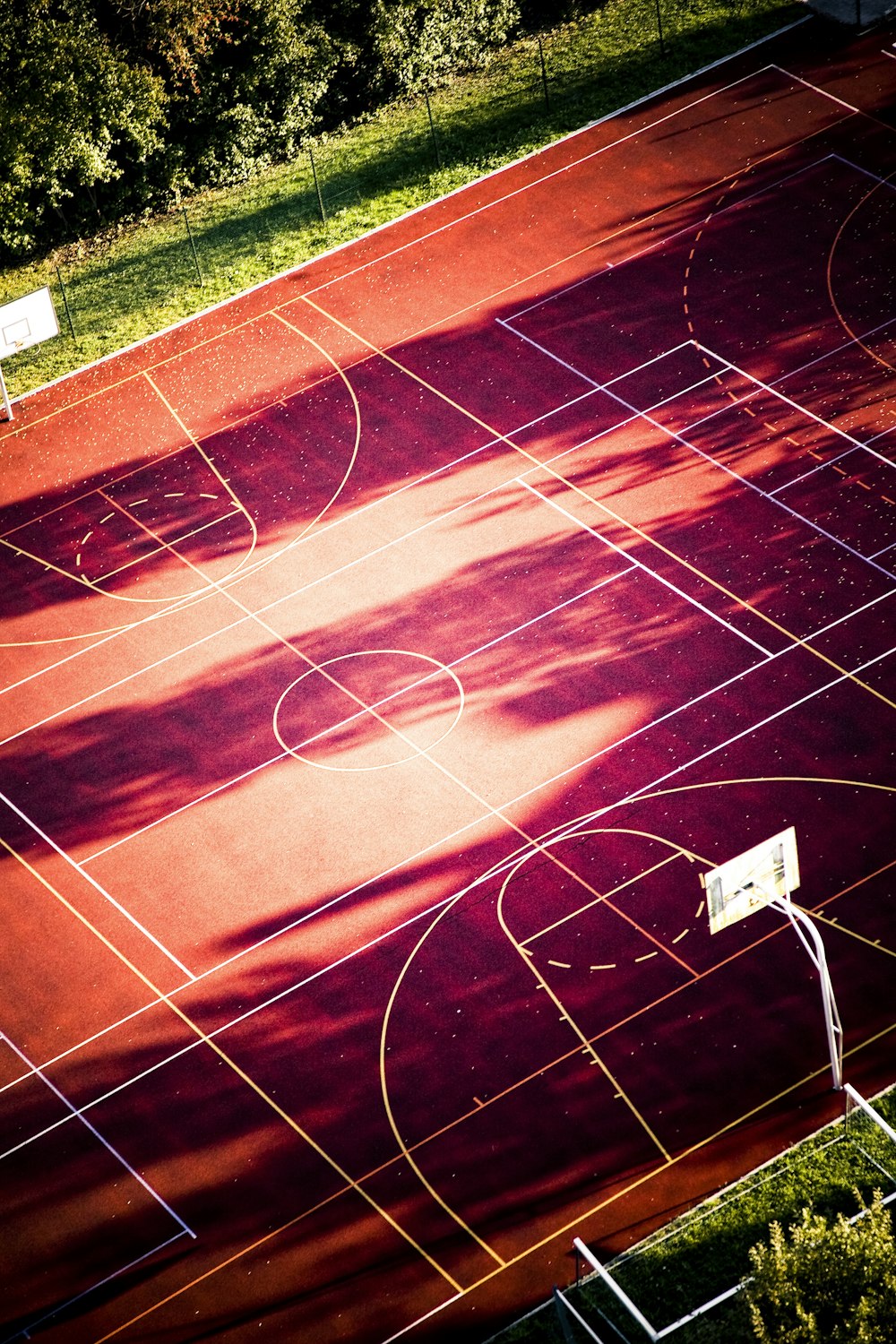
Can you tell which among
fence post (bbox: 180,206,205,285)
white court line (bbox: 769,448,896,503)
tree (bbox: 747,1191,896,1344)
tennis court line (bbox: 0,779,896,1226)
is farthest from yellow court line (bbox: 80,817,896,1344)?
fence post (bbox: 180,206,205,285)

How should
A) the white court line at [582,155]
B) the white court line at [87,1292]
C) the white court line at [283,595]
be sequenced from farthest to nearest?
the white court line at [582,155] → the white court line at [283,595] → the white court line at [87,1292]

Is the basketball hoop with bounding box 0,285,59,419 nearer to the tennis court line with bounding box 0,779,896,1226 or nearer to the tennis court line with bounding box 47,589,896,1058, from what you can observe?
the tennis court line with bounding box 47,589,896,1058

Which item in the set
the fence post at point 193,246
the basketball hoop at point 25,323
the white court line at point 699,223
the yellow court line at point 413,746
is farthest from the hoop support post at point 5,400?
the white court line at point 699,223

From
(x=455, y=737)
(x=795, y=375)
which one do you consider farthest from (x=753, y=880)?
(x=795, y=375)

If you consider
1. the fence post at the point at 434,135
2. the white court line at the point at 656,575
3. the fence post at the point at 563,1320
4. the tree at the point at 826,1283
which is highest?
the fence post at the point at 434,135

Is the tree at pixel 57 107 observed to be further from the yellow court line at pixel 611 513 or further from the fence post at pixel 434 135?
the yellow court line at pixel 611 513

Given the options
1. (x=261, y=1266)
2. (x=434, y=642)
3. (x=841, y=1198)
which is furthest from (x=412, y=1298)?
(x=434, y=642)

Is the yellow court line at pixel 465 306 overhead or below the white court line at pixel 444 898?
overhead

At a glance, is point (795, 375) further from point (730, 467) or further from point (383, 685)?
point (383, 685)
